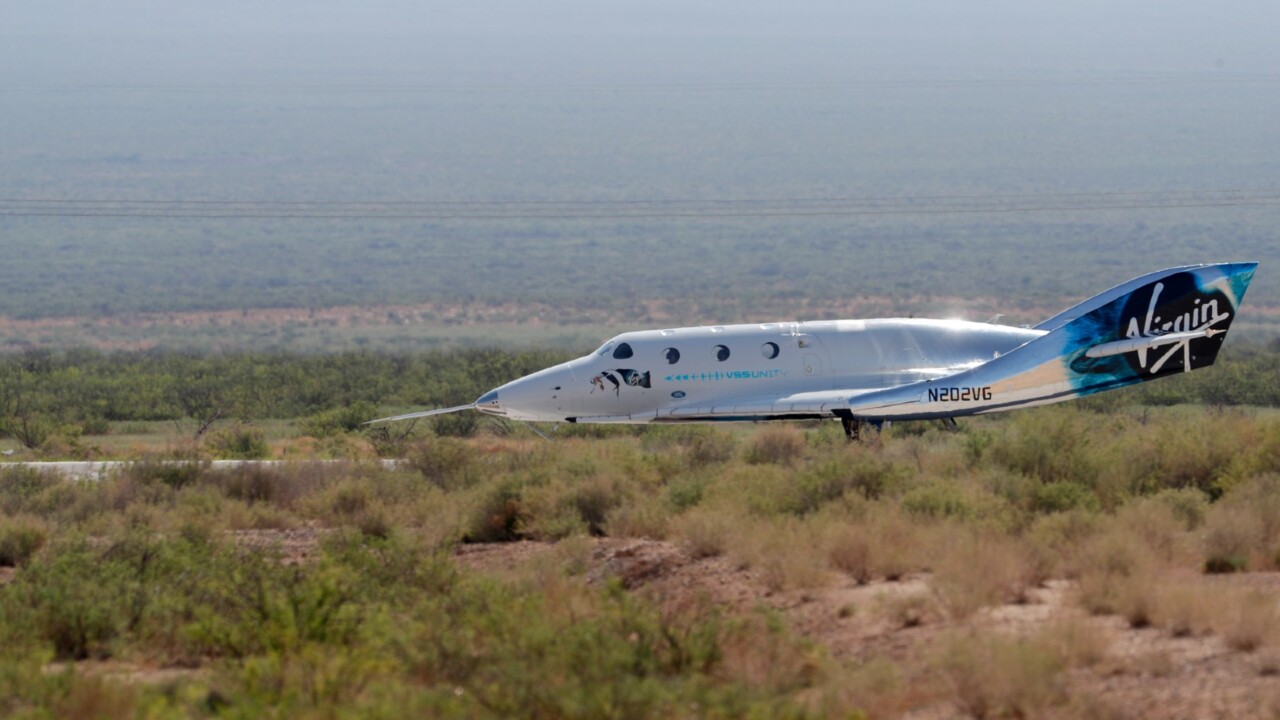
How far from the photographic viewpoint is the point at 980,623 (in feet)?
38.0

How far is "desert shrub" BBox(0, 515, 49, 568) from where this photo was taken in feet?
56.3

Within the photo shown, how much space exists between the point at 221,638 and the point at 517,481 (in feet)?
23.4

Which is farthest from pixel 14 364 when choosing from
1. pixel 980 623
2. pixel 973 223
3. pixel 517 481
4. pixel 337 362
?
pixel 973 223

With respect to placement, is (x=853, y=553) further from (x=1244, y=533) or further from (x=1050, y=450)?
(x=1050, y=450)

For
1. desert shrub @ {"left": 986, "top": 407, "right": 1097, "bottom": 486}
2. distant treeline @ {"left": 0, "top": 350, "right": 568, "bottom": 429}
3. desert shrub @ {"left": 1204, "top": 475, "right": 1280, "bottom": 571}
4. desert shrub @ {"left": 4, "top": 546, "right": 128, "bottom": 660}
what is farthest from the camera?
distant treeline @ {"left": 0, "top": 350, "right": 568, "bottom": 429}

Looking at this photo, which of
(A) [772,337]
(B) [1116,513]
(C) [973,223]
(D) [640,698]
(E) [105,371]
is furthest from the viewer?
(C) [973,223]

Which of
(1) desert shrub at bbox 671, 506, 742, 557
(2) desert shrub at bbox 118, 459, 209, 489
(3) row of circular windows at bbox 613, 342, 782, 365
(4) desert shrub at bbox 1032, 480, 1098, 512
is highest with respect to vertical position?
(3) row of circular windows at bbox 613, 342, 782, 365

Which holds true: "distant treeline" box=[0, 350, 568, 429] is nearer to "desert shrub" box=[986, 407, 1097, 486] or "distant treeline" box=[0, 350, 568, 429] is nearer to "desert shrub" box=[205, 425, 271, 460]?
"desert shrub" box=[205, 425, 271, 460]

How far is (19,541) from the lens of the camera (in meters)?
17.3

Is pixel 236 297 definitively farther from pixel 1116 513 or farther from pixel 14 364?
pixel 1116 513

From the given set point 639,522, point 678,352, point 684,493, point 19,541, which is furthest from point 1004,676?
point 678,352

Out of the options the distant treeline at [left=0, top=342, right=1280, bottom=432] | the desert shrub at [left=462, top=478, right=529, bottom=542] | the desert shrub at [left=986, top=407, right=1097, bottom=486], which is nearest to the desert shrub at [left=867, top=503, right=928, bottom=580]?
the desert shrub at [left=986, top=407, right=1097, bottom=486]

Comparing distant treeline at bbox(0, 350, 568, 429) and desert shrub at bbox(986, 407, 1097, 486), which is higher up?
desert shrub at bbox(986, 407, 1097, 486)

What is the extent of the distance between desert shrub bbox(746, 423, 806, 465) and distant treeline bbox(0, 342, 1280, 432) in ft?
47.5
